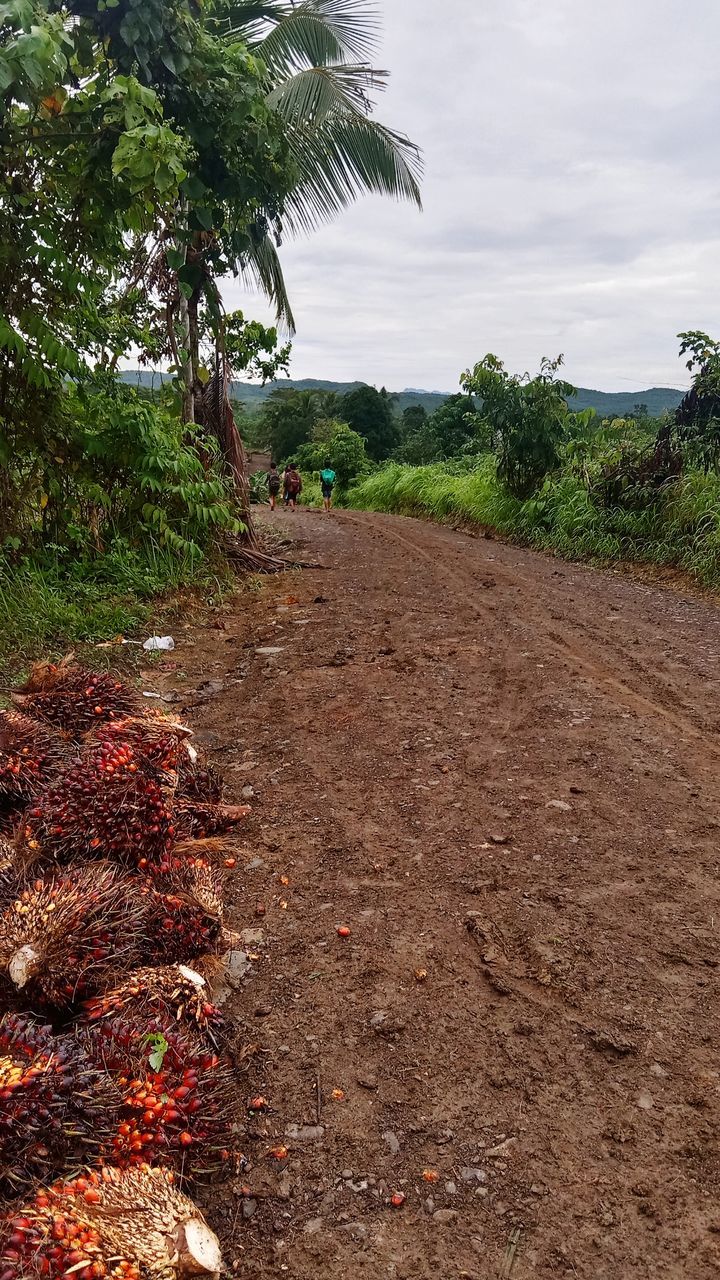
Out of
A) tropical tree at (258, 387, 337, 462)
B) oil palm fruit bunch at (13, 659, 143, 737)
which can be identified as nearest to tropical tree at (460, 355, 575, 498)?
oil palm fruit bunch at (13, 659, 143, 737)

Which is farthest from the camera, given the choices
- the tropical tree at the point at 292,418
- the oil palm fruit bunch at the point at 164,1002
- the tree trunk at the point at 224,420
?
the tropical tree at the point at 292,418

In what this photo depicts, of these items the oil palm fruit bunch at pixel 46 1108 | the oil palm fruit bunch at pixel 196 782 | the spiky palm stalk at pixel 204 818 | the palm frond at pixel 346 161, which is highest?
the palm frond at pixel 346 161

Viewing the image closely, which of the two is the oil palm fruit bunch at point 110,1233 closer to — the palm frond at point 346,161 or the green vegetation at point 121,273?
the green vegetation at point 121,273

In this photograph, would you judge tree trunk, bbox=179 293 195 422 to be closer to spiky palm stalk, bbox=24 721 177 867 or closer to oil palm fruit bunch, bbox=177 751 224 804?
oil palm fruit bunch, bbox=177 751 224 804

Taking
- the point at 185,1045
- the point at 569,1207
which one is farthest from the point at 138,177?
the point at 569,1207

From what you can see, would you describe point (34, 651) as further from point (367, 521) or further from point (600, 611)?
point (367, 521)

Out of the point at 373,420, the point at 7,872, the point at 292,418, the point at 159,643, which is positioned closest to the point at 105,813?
the point at 7,872

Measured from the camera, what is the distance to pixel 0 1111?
4.44 feet

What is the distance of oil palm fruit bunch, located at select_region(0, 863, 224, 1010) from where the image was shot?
5.60 feet

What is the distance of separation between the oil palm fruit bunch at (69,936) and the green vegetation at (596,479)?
7396 mm

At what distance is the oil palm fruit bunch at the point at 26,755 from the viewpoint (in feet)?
8.13

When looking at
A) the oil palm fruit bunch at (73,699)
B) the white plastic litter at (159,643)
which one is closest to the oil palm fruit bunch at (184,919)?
the oil palm fruit bunch at (73,699)

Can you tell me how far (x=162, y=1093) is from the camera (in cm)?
154

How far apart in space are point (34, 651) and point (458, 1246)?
409cm
